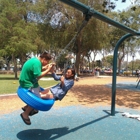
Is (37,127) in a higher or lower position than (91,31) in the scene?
lower

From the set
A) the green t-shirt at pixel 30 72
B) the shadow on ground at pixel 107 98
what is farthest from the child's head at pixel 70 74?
the shadow on ground at pixel 107 98

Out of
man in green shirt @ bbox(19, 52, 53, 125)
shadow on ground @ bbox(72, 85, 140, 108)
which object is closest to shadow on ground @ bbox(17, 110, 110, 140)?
man in green shirt @ bbox(19, 52, 53, 125)

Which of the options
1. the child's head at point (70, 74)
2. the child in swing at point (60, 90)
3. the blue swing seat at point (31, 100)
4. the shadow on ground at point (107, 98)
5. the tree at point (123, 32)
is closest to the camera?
the blue swing seat at point (31, 100)

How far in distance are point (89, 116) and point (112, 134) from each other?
1.51 meters

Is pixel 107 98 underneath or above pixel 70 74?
underneath

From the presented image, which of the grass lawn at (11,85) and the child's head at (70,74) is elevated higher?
the child's head at (70,74)

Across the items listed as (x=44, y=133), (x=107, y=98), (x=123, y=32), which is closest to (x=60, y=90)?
(x=44, y=133)

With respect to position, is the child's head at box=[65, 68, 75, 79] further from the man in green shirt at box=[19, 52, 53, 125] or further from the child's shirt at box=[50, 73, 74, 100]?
the man in green shirt at box=[19, 52, 53, 125]

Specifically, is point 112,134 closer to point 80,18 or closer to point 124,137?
point 124,137

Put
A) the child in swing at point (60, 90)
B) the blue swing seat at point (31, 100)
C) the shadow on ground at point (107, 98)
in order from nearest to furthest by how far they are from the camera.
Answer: the blue swing seat at point (31, 100)
the child in swing at point (60, 90)
the shadow on ground at point (107, 98)

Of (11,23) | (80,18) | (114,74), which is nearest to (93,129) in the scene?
(114,74)

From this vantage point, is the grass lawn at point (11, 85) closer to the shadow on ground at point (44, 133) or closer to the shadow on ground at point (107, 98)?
the shadow on ground at point (107, 98)

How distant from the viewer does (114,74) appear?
598 centimetres

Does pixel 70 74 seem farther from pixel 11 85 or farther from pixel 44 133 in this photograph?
pixel 11 85
